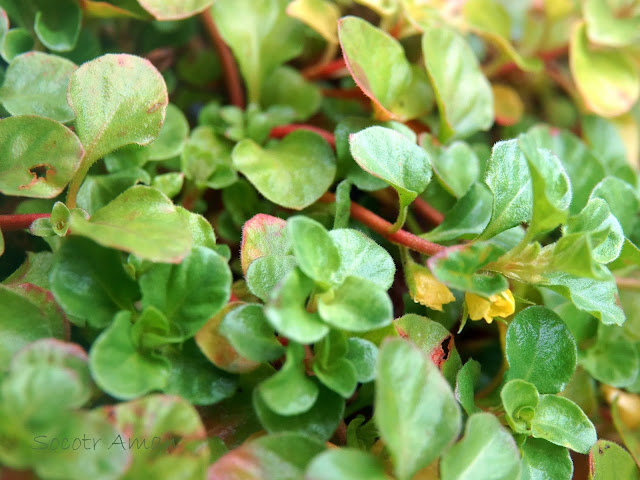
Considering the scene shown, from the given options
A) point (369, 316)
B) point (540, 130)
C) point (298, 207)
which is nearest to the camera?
point (369, 316)

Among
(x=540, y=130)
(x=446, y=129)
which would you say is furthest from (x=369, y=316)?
(x=540, y=130)

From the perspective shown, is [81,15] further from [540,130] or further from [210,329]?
[540,130]

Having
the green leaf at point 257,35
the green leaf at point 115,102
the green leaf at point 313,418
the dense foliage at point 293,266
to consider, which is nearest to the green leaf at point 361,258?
the dense foliage at point 293,266

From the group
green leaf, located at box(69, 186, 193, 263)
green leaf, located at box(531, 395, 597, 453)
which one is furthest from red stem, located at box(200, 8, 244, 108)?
green leaf, located at box(531, 395, 597, 453)

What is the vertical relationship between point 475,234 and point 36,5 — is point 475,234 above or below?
below


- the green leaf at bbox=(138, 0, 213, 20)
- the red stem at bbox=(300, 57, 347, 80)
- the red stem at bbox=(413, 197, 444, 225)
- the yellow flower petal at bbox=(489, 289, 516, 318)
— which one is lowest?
the red stem at bbox=(413, 197, 444, 225)

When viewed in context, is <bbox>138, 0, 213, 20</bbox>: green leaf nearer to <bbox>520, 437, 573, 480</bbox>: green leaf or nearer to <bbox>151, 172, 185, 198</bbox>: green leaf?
<bbox>151, 172, 185, 198</bbox>: green leaf

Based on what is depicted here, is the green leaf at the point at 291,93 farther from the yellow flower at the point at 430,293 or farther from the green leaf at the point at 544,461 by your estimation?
the green leaf at the point at 544,461
